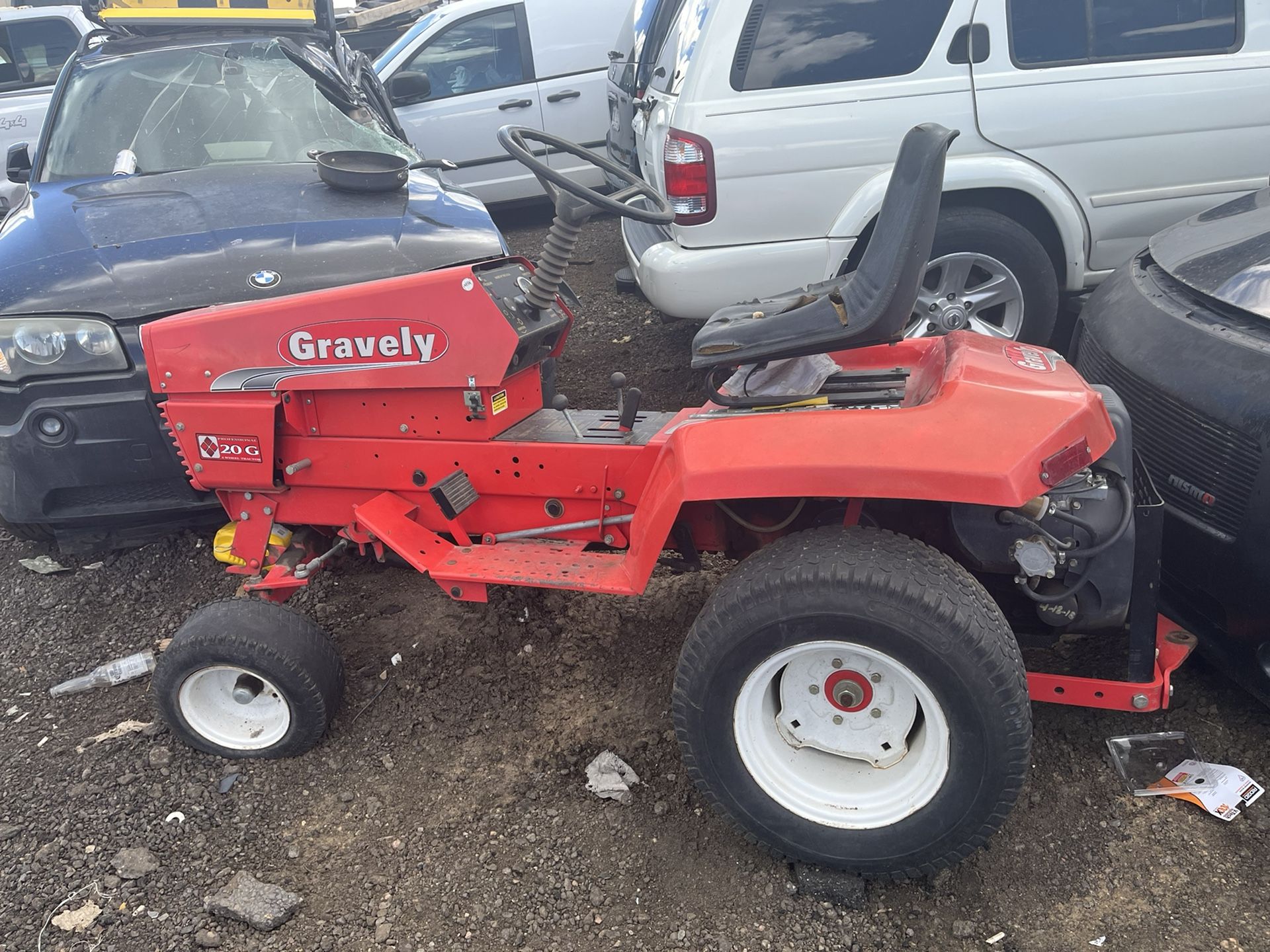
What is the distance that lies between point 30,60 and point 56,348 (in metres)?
8.17

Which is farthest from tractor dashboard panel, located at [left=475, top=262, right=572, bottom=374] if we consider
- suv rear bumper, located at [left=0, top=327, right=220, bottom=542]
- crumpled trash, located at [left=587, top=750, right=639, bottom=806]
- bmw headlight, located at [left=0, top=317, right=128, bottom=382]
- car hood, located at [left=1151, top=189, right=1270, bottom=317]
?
car hood, located at [left=1151, top=189, right=1270, bottom=317]

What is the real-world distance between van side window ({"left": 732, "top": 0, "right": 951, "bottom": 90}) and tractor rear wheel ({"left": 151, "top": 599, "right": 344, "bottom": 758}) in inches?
121

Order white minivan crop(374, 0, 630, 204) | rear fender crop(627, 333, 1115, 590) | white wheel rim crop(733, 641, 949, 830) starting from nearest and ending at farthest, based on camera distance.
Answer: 1. rear fender crop(627, 333, 1115, 590)
2. white wheel rim crop(733, 641, 949, 830)
3. white minivan crop(374, 0, 630, 204)

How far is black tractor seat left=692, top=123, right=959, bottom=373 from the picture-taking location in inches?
87.6

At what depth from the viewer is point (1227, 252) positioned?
2.95 meters

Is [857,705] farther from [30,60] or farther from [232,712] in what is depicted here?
[30,60]

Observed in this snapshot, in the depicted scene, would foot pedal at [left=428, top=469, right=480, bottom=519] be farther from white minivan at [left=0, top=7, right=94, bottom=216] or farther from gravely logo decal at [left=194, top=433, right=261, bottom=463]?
white minivan at [left=0, top=7, right=94, bottom=216]

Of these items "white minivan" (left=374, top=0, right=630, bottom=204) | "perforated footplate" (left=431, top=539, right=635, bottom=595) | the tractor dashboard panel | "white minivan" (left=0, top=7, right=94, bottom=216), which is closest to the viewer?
"perforated footplate" (left=431, top=539, right=635, bottom=595)

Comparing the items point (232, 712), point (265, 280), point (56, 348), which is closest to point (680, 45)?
point (265, 280)

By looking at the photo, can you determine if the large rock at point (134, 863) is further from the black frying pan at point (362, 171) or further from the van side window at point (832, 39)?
the van side window at point (832, 39)

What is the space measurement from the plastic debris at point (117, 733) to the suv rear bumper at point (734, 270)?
2828 mm

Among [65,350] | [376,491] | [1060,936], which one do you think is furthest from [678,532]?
[65,350]

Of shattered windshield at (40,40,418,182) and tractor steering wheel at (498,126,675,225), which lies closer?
tractor steering wheel at (498,126,675,225)

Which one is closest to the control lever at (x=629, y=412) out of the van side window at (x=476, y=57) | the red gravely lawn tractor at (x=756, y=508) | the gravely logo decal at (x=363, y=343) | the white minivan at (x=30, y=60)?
the red gravely lawn tractor at (x=756, y=508)
